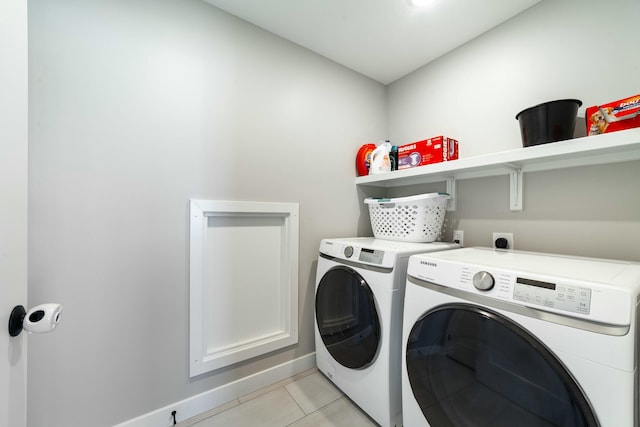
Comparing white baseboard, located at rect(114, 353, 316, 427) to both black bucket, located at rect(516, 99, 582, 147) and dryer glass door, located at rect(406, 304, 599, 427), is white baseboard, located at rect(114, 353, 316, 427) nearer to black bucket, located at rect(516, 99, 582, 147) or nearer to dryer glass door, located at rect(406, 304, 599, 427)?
dryer glass door, located at rect(406, 304, 599, 427)

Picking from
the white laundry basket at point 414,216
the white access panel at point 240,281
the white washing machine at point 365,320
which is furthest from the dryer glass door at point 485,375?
the white access panel at point 240,281

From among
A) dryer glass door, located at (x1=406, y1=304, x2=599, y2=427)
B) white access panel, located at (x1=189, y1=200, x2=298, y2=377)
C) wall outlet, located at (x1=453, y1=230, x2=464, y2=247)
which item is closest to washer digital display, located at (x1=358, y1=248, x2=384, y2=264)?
dryer glass door, located at (x1=406, y1=304, x2=599, y2=427)

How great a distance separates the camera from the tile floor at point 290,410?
4.06ft

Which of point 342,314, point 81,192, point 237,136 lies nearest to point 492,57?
point 237,136

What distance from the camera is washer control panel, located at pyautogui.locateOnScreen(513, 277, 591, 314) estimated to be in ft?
2.04

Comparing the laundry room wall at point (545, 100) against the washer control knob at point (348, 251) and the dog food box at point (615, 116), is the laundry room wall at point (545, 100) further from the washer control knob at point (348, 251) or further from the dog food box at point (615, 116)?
the washer control knob at point (348, 251)

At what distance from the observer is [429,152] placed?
4.90ft

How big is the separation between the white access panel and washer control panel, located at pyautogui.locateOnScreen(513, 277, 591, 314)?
116 centimetres

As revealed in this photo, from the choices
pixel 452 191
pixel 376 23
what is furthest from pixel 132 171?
pixel 452 191

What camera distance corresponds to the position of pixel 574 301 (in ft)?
2.07

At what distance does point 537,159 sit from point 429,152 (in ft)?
1.66

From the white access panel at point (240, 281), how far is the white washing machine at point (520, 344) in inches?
32.2

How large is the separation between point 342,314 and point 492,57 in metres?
1.76

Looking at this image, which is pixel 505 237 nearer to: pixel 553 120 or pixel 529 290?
pixel 553 120
